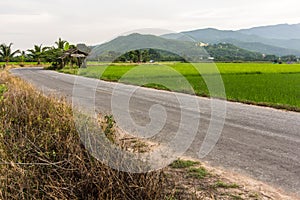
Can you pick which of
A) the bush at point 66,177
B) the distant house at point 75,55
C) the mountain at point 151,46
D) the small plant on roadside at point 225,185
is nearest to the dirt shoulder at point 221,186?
the small plant on roadside at point 225,185

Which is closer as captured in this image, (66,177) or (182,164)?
(66,177)

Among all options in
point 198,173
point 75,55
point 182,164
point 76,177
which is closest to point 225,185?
point 198,173

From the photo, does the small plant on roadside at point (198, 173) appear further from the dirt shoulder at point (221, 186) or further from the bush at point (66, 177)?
the bush at point (66, 177)

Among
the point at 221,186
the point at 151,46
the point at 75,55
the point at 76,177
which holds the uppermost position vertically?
the point at 75,55

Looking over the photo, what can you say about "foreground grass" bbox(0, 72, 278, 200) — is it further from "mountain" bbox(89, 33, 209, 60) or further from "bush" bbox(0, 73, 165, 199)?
"mountain" bbox(89, 33, 209, 60)

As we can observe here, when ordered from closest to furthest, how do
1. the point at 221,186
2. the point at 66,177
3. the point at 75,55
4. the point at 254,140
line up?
the point at 66,177 < the point at 221,186 < the point at 254,140 < the point at 75,55

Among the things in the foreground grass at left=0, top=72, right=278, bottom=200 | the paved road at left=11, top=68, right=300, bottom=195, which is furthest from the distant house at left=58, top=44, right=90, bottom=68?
the foreground grass at left=0, top=72, right=278, bottom=200

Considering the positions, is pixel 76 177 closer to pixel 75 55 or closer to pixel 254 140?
pixel 254 140

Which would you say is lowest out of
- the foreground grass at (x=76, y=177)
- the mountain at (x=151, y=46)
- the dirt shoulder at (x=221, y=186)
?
the dirt shoulder at (x=221, y=186)

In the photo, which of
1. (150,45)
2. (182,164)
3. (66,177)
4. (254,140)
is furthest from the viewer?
(254,140)

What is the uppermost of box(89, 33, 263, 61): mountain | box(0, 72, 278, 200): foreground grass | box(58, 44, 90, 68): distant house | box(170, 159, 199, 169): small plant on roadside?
box(58, 44, 90, 68): distant house

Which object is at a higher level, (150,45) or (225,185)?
(150,45)

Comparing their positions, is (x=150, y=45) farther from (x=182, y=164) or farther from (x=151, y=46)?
(x=182, y=164)

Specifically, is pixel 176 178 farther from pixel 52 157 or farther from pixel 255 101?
pixel 255 101
